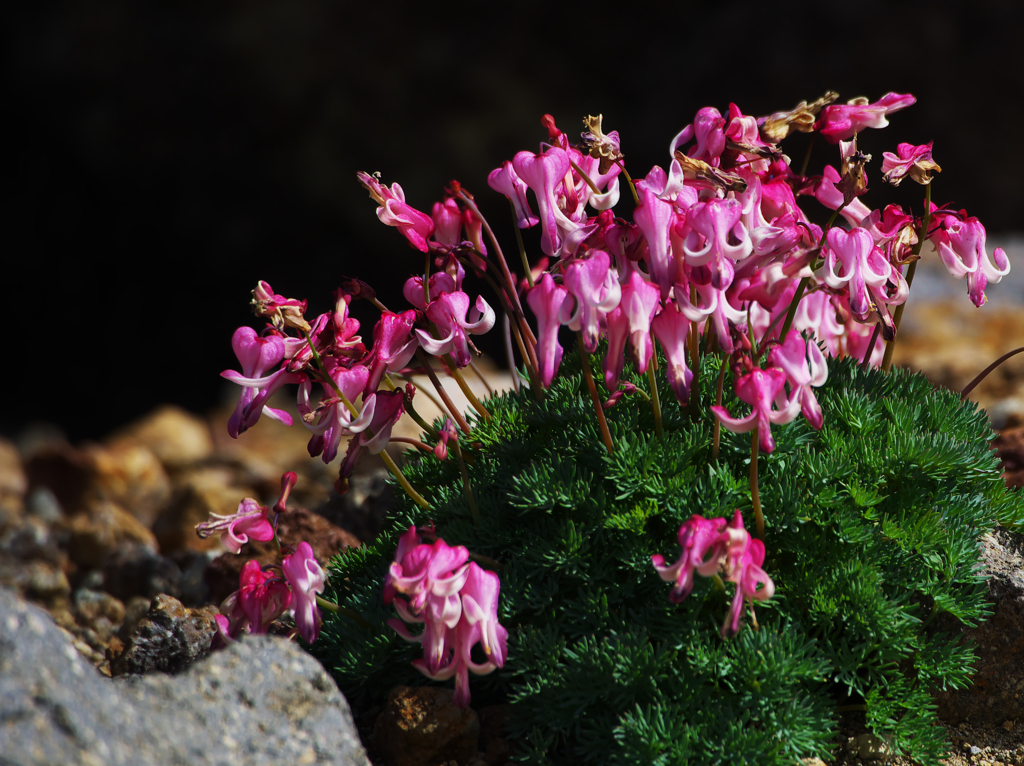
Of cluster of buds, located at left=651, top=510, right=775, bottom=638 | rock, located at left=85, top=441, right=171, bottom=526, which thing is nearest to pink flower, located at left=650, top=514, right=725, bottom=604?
cluster of buds, located at left=651, top=510, right=775, bottom=638

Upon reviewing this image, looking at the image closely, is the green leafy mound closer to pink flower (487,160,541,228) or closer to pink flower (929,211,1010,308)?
pink flower (929,211,1010,308)

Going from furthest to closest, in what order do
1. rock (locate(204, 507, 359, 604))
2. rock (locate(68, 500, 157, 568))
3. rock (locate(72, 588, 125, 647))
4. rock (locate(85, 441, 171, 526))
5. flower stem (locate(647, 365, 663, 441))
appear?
rock (locate(85, 441, 171, 526)) → rock (locate(68, 500, 157, 568)) → rock (locate(72, 588, 125, 647)) → rock (locate(204, 507, 359, 604)) → flower stem (locate(647, 365, 663, 441))

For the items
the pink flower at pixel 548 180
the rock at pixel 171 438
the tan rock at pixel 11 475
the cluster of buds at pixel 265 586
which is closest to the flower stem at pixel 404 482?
the cluster of buds at pixel 265 586

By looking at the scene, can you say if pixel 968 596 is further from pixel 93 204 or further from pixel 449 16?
pixel 93 204

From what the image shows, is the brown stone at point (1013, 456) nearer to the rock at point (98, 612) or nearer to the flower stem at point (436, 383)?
the flower stem at point (436, 383)

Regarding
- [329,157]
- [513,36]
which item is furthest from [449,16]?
[329,157]

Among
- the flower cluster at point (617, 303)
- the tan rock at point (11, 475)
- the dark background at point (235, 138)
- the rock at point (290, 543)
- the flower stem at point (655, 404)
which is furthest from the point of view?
the dark background at point (235, 138)
